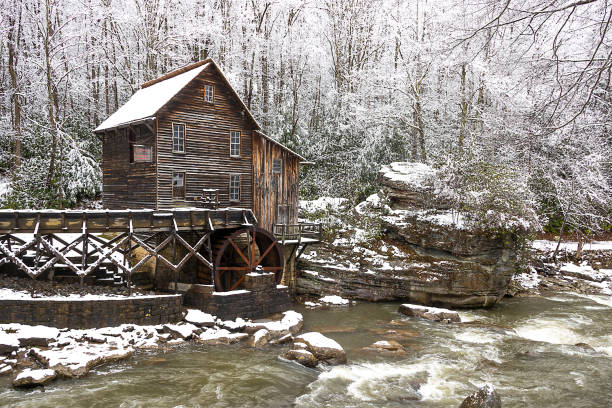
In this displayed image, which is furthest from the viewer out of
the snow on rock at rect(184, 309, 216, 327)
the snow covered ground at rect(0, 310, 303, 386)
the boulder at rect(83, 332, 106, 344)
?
the snow on rock at rect(184, 309, 216, 327)

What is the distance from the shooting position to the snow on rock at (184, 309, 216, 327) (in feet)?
48.3

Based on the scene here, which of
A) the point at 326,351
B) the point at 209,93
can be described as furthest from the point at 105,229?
the point at 326,351

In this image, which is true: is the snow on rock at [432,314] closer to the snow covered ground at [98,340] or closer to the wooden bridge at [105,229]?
the snow covered ground at [98,340]

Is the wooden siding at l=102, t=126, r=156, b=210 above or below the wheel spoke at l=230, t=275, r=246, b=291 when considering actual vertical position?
above

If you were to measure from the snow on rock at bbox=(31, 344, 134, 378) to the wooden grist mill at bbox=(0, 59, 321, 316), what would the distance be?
354 centimetres

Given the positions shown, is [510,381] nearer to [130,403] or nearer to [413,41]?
[130,403]

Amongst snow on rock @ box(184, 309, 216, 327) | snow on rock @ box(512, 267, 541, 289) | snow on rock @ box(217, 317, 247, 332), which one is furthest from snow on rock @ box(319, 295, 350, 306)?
snow on rock @ box(512, 267, 541, 289)

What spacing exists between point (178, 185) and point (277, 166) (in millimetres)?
5081

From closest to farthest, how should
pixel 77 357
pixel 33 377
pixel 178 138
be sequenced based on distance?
pixel 33 377, pixel 77 357, pixel 178 138

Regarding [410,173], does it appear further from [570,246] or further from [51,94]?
[51,94]

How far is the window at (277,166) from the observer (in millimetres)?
20891

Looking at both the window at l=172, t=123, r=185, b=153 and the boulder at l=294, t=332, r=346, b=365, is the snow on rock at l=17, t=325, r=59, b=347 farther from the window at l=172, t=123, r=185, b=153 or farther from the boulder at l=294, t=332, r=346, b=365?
the window at l=172, t=123, r=185, b=153

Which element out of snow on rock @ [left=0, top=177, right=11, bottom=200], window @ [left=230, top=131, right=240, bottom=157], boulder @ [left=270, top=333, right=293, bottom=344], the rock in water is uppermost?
window @ [left=230, top=131, right=240, bottom=157]

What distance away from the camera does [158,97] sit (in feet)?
62.0
